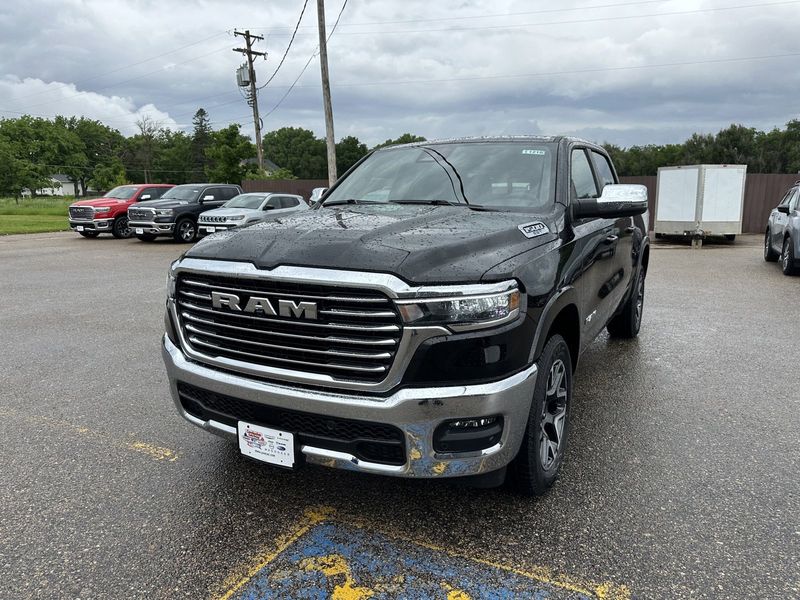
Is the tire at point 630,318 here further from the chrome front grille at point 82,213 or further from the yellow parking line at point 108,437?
the chrome front grille at point 82,213

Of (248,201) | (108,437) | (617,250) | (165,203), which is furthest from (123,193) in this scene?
(617,250)

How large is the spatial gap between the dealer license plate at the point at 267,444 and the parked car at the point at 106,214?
746 inches

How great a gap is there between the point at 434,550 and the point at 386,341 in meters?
0.99

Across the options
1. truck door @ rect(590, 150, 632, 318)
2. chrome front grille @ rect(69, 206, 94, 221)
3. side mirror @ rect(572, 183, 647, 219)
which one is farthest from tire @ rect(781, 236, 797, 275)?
chrome front grille @ rect(69, 206, 94, 221)


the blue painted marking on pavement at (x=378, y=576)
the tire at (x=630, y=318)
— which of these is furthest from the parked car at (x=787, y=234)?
the blue painted marking on pavement at (x=378, y=576)

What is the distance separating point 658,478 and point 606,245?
1.62 meters

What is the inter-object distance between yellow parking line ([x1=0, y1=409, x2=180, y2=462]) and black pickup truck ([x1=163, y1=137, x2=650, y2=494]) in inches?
28.9

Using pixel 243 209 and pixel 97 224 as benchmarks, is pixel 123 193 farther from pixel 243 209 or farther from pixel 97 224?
pixel 243 209

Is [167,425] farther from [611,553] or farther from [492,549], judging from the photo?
[611,553]

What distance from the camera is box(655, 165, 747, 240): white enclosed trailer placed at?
1616 cm

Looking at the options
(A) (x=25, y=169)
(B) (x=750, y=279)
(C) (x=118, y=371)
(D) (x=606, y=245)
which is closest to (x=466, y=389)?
(D) (x=606, y=245)

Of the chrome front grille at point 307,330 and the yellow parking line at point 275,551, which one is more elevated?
the chrome front grille at point 307,330

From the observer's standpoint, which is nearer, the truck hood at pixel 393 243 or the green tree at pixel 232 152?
the truck hood at pixel 393 243

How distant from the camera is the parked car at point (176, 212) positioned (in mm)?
17531
